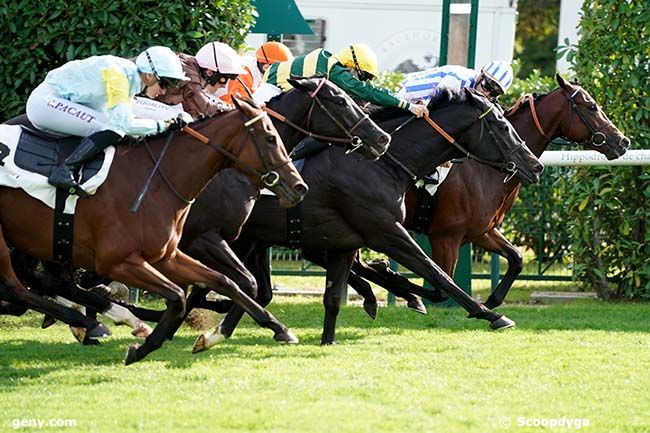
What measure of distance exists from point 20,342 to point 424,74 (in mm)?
3821

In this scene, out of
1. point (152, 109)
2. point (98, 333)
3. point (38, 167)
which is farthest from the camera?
point (98, 333)

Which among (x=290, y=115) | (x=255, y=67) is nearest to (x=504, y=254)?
(x=255, y=67)

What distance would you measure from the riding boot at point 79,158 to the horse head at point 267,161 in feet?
2.62

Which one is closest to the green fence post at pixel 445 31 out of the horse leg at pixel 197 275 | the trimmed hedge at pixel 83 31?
the trimmed hedge at pixel 83 31

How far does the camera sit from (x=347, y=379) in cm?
820

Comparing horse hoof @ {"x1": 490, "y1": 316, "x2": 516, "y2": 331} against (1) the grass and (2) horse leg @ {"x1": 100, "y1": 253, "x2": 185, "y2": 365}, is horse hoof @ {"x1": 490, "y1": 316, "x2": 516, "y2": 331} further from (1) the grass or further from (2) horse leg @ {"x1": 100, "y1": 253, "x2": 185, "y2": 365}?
(2) horse leg @ {"x1": 100, "y1": 253, "x2": 185, "y2": 365}

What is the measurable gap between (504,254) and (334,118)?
2.89 m

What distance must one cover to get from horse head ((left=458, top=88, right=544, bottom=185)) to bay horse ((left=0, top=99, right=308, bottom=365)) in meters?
2.18

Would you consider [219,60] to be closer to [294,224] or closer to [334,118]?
[334,118]

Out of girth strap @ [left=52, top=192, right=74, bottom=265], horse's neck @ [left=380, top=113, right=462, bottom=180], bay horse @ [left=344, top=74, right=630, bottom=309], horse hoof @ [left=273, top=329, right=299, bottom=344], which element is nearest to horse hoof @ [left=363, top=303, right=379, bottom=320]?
bay horse @ [left=344, top=74, right=630, bottom=309]

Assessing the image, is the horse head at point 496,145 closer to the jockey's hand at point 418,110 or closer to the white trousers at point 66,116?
the jockey's hand at point 418,110

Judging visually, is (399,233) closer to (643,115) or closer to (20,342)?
(20,342)

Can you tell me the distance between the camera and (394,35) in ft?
58.9

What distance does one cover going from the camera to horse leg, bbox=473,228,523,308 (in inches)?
451
